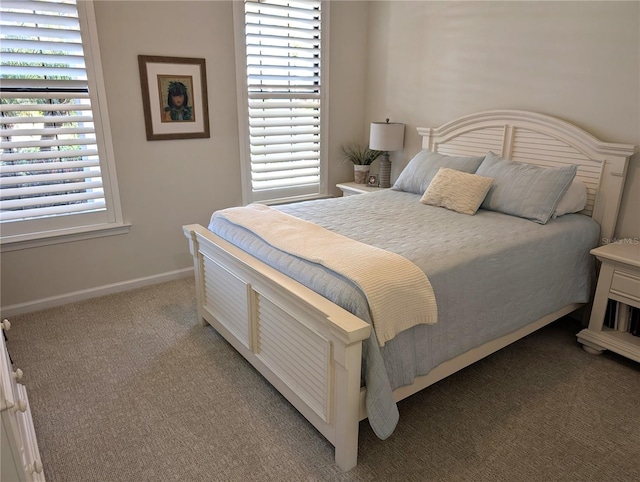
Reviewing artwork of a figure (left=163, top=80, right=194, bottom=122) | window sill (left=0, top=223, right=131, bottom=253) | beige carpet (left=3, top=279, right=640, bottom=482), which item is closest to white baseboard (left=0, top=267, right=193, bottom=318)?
beige carpet (left=3, top=279, right=640, bottom=482)

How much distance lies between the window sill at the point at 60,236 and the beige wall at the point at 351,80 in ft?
0.16

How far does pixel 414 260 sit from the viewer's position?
6.62 ft

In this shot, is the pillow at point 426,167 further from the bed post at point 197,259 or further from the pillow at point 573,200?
the bed post at point 197,259

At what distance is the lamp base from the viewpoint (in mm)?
4160

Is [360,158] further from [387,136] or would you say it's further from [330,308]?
[330,308]

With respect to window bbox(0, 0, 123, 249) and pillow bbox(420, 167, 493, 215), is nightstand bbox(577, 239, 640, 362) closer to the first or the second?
pillow bbox(420, 167, 493, 215)

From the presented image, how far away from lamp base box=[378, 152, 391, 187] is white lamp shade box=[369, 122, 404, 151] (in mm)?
197

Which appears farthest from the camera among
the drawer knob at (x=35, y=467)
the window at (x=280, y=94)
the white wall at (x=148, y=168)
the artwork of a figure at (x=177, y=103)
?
the window at (x=280, y=94)

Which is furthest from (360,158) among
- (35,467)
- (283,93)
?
(35,467)

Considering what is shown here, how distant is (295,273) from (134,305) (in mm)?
1802

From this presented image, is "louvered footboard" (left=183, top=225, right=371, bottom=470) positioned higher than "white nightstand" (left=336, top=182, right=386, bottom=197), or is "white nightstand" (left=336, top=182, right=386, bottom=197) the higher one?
"white nightstand" (left=336, top=182, right=386, bottom=197)

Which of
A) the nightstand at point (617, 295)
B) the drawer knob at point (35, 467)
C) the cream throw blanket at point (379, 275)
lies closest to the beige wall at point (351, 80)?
the nightstand at point (617, 295)

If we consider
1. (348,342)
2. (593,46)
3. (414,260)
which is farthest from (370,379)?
(593,46)

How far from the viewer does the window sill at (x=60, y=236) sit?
301 centimetres
